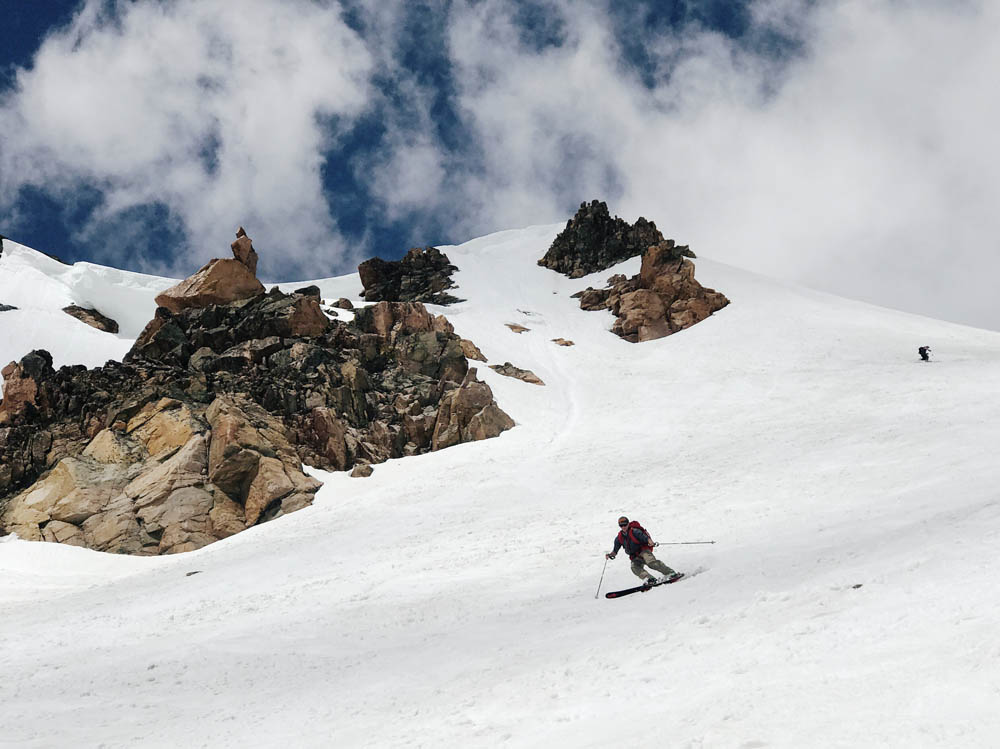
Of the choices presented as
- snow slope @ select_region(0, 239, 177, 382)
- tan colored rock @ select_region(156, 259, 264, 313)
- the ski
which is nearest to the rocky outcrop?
tan colored rock @ select_region(156, 259, 264, 313)

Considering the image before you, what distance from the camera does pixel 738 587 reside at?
447 inches

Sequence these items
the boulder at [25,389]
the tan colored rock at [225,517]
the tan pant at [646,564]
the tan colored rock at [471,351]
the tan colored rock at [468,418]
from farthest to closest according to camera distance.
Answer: the tan colored rock at [471,351], the tan colored rock at [468,418], the boulder at [25,389], the tan colored rock at [225,517], the tan pant at [646,564]

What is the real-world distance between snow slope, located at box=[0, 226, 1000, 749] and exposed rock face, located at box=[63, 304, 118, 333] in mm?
39137

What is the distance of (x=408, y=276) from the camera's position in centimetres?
8781

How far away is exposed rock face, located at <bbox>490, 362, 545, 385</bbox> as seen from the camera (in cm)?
4828

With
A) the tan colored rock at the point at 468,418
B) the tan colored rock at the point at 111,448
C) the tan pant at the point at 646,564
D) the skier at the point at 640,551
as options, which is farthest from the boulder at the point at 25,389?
the tan pant at the point at 646,564

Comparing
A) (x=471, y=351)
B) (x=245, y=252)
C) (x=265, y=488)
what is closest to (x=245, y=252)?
(x=245, y=252)

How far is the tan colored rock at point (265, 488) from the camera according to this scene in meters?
29.0

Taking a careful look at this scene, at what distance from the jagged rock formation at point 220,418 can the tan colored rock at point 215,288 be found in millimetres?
890

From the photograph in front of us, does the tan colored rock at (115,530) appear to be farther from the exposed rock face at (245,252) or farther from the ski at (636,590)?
the exposed rock face at (245,252)

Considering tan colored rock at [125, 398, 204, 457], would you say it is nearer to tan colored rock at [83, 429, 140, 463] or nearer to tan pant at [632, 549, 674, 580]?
tan colored rock at [83, 429, 140, 463]

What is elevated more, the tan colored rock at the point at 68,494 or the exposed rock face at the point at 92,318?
Answer: the exposed rock face at the point at 92,318

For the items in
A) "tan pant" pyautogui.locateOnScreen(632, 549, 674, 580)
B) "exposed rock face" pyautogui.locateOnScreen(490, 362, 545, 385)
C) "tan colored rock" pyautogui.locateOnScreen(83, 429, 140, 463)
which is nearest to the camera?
"tan pant" pyautogui.locateOnScreen(632, 549, 674, 580)

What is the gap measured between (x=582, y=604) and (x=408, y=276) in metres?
78.2
